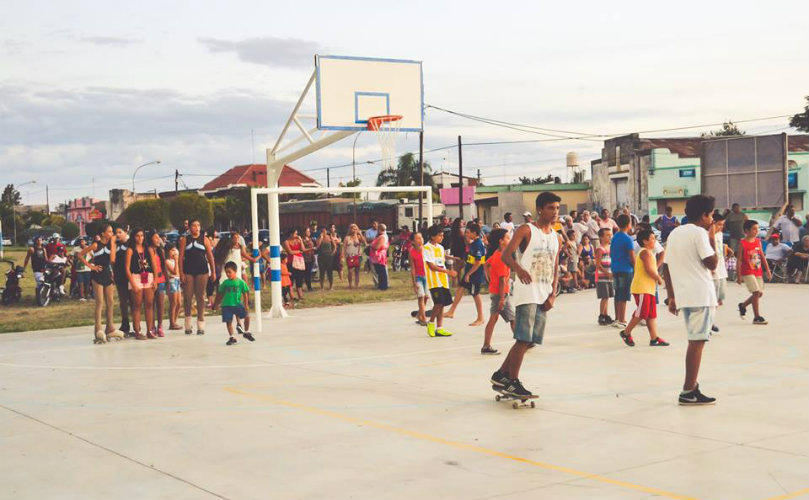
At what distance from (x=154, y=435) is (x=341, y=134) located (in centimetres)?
1210

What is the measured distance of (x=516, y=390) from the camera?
8703mm

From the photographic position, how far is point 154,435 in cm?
789

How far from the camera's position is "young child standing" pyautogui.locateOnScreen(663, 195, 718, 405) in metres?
8.66

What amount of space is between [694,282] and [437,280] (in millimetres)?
5982

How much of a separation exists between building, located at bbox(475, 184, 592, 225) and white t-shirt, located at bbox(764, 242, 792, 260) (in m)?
47.1

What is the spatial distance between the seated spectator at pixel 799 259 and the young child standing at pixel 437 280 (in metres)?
12.7

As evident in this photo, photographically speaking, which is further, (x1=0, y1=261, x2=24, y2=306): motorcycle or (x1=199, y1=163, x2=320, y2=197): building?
(x1=199, y1=163, x2=320, y2=197): building

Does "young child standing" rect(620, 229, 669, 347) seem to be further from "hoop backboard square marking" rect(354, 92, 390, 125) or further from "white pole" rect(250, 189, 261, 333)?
"hoop backboard square marking" rect(354, 92, 390, 125)

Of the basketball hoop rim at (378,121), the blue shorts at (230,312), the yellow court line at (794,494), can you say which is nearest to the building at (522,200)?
the basketball hoop rim at (378,121)

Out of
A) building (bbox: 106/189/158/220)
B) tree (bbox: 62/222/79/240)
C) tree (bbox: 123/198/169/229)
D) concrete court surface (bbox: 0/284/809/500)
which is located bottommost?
concrete court surface (bbox: 0/284/809/500)

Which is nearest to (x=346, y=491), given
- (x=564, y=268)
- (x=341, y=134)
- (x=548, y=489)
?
(x=548, y=489)

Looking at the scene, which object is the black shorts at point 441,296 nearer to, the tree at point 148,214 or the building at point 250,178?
the tree at point 148,214

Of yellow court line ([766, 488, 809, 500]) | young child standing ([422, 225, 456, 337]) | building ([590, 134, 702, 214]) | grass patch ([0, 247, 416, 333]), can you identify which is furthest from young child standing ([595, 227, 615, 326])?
building ([590, 134, 702, 214])

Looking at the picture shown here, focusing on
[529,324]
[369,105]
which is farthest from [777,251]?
[529,324]
